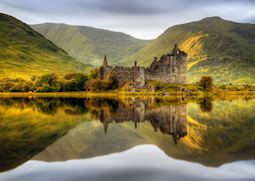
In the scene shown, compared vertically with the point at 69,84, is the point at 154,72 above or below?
above

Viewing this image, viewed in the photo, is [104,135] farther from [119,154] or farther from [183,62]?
[183,62]

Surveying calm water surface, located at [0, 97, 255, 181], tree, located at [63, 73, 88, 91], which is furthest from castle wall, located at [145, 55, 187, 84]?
calm water surface, located at [0, 97, 255, 181]

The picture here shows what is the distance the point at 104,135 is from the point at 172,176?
1303 cm

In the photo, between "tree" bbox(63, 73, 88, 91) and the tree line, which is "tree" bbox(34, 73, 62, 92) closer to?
the tree line

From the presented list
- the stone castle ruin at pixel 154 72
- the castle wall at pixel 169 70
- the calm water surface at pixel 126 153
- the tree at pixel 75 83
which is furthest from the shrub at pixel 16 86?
the calm water surface at pixel 126 153

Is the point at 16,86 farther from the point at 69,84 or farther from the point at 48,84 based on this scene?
the point at 69,84

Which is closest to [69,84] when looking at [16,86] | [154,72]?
[16,86]

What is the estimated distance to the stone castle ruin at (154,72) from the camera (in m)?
124

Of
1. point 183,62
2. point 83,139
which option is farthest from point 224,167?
point 183,62

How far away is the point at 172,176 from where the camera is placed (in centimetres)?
1436

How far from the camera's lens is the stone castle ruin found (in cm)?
12439

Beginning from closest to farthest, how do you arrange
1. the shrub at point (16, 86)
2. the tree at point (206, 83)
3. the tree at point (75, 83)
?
the tree at point (75, 83)
the tree at point (206, 83)
the shrub at point (16, 86)

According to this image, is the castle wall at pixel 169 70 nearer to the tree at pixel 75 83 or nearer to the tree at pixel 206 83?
the tree at pixel 206 83

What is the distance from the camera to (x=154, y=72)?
130 m
